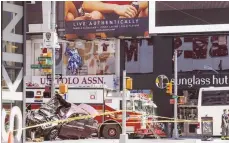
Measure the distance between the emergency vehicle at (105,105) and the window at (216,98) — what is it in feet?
14.7

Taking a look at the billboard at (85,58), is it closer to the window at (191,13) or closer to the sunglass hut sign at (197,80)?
the sunglass hut sign at (197,80)

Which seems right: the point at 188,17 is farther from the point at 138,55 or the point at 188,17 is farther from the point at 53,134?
the point at 53,134

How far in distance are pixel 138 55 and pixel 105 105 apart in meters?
16.9

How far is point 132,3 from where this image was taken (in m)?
43.5

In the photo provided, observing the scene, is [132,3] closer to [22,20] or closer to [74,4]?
[74,4]

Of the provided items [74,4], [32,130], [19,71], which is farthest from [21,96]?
[74,4]

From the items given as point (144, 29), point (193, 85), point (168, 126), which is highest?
point (144, 29)

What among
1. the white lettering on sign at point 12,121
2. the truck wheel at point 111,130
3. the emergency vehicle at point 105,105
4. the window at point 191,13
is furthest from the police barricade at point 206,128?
the white lettering on sign at point 12,121

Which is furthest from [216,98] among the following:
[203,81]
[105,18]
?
[105,18]

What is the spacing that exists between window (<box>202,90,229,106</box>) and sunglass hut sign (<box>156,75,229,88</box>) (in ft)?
33.6

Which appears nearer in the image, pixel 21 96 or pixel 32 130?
pixel 21 96

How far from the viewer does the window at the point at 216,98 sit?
106ft

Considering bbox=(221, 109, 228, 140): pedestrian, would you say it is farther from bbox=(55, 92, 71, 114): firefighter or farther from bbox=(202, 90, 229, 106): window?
bbox=(55, 92, 71, 114): firefighter

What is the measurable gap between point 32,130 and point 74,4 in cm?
2100
